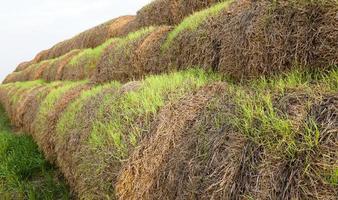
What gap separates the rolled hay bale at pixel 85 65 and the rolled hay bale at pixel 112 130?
5076 millimetres

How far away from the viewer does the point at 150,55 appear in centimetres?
673

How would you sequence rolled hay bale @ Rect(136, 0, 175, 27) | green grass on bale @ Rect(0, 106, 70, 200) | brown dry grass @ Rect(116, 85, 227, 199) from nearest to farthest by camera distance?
brown dry grass @ Rect(116, 85, 227, 199) → green grass on bale @ Rect(0, 106, 70, 200) → rolled hay bale @ Rect(136, 0, 175, 27)

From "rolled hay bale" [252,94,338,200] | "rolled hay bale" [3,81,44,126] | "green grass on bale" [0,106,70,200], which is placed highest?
"rolled hay bale" [252,94,338,200]

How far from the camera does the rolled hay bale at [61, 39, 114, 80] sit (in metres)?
10.3

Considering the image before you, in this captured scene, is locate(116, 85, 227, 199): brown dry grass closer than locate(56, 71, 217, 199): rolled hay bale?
Yes

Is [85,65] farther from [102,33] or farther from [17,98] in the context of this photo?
[102,33]

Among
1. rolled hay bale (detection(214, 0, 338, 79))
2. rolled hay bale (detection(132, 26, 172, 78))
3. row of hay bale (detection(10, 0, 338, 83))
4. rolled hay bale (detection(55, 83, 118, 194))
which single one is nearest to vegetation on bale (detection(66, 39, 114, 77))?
rolled hay bale (detection(132, 26, 172, 78))

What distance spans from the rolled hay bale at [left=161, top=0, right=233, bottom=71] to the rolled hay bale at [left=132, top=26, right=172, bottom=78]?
20 centimetres

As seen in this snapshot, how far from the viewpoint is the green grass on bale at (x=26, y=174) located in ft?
18.9

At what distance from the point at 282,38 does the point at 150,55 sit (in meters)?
3.54

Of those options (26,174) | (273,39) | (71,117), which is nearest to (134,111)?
(273,39)

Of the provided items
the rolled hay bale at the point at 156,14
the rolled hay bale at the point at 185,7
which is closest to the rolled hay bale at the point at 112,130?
the rolled hay bale at the point at 185,7

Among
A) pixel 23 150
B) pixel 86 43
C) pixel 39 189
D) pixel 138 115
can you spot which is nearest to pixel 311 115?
pixel 138 115

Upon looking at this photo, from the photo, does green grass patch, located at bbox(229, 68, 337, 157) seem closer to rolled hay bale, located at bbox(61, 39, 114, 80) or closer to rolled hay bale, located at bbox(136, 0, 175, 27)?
rolled hay bale, located at bbox(136, 0, 175, 27)
